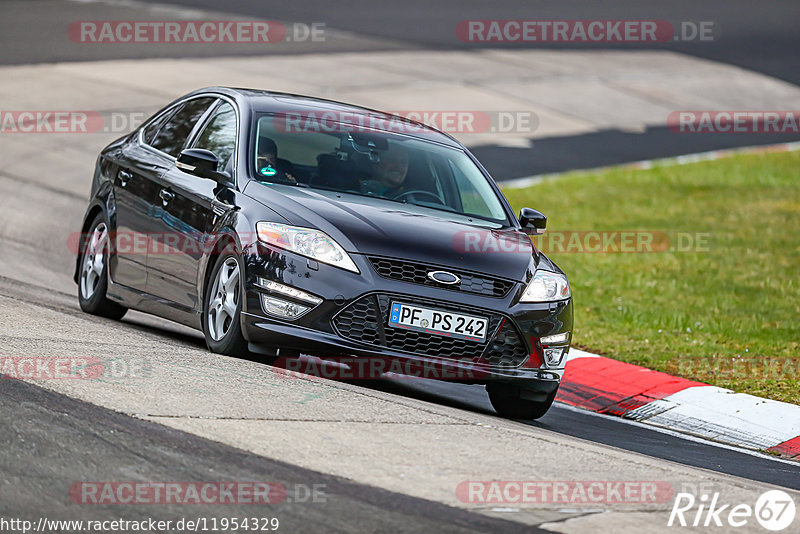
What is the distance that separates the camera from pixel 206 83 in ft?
74.5

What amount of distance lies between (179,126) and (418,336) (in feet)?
9.50

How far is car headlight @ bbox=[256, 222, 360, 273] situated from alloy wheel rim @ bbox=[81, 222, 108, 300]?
2420mm

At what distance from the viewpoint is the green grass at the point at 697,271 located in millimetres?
10828

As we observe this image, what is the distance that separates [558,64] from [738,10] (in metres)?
13.0

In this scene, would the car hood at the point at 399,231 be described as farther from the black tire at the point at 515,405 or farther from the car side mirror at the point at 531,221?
the black tire at the point at 515,405

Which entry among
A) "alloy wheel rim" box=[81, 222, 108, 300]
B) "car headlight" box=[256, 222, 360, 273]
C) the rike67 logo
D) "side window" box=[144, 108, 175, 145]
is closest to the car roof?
"side window" box=[144, 108, 175, 145]

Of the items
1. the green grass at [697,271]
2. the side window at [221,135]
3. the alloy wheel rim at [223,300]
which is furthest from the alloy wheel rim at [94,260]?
the green grass at [697,271]

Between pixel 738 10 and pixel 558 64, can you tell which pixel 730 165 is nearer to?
pixel 558 64

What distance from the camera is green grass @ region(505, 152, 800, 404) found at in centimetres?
1083

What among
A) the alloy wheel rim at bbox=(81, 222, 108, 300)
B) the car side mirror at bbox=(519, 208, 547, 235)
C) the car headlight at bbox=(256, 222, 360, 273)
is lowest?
the alloy wheel rim at bbox=(81, 222, 108, 300)

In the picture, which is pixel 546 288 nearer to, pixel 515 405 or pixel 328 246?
pixel 515 405

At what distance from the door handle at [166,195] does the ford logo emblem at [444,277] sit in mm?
2063

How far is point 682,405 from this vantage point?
374 inches

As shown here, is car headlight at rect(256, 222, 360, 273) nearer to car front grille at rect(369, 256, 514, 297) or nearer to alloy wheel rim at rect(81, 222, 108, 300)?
car front grille at rect(369, 256, 514, 297)
